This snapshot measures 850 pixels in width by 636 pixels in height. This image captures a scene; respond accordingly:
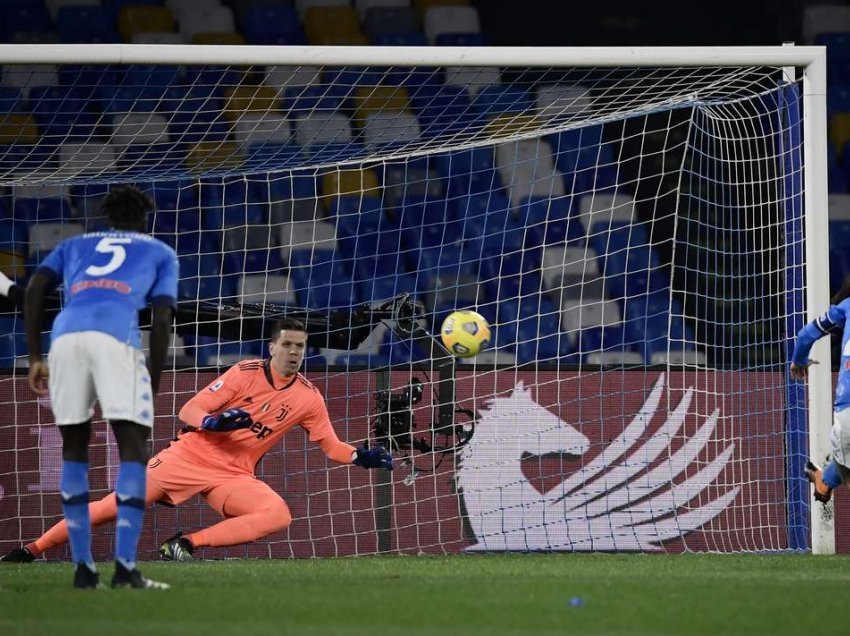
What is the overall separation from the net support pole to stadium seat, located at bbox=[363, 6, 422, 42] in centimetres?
605

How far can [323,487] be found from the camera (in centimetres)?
918

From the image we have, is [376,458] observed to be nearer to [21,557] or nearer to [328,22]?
[21,557]

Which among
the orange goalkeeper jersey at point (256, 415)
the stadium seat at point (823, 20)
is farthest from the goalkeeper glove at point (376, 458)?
the stadium seat at point (823, 20)

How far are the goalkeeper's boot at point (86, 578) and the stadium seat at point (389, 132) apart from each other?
16.8 feet

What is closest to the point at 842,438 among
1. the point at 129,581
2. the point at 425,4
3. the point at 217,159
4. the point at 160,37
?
the point at 129,581

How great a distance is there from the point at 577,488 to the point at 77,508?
14.2ft

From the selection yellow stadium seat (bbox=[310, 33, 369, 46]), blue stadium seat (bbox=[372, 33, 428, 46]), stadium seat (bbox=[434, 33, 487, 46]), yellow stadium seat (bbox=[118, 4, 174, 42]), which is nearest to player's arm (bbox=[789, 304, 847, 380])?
stadium seat (bbox=[434, 33, 487, 46])

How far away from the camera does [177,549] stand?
26.6 ft

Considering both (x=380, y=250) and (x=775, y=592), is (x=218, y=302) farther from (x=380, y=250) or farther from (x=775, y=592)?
(x=775, y=592)

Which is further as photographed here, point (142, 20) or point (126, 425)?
point (142, 20)

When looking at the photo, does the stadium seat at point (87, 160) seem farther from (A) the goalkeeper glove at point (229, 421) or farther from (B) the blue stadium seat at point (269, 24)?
(B) the blue stadium seat at point (269, 24)

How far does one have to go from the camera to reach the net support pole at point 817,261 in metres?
8.68

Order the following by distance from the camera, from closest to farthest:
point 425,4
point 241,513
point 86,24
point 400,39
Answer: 1. point 241,513
2. point 86,24
3. point 400,39
4. point 425,4

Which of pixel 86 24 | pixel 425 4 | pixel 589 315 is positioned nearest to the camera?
pixel 589 315
